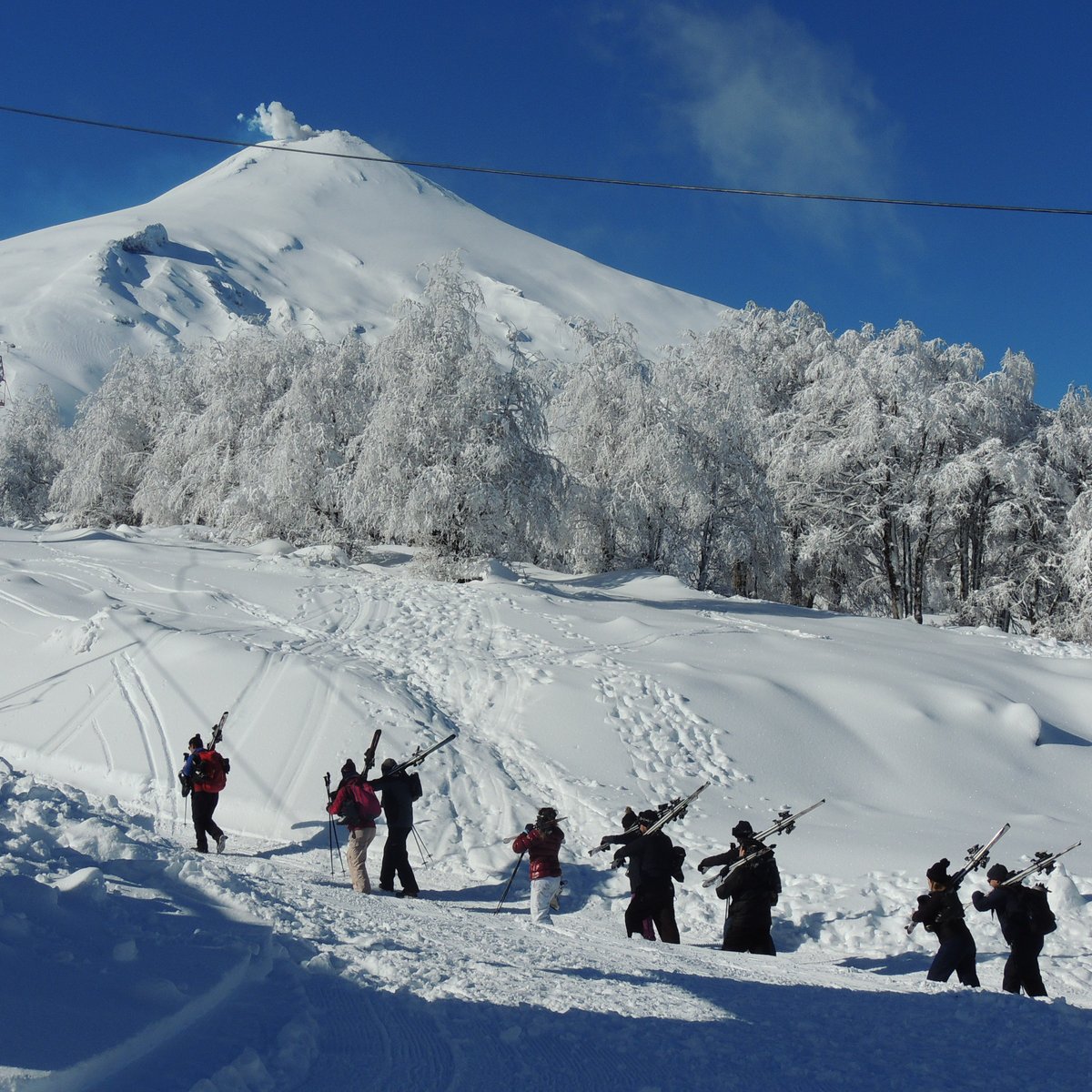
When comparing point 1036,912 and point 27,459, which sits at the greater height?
point 27,459

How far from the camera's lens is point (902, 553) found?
2977cm

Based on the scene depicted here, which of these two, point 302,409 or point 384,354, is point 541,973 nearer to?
point 384,354

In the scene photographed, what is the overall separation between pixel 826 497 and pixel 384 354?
567 inches

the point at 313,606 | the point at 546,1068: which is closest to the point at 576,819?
the point at 546,1068

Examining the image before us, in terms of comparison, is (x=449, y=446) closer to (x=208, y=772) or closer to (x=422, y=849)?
(x=422, y=849)

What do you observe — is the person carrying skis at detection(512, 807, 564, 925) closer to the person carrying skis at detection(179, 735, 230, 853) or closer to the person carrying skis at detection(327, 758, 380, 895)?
the person carrying skis at detection(327, 758, 380, 895)

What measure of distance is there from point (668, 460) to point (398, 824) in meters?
16.9

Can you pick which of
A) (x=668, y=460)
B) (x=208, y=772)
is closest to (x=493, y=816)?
(x=208, y=772)

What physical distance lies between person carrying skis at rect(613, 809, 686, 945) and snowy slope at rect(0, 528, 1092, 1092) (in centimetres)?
34

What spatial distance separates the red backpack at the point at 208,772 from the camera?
9.29 meters

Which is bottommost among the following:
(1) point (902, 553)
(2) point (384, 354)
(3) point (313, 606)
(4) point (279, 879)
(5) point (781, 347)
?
(4) point (279, 879)

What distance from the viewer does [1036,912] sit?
640 centimetres

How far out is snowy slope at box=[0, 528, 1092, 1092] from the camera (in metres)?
3.61

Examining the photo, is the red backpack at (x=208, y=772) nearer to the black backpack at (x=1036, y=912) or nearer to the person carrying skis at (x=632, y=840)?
the person carrying skis at (x=632, y=840)
